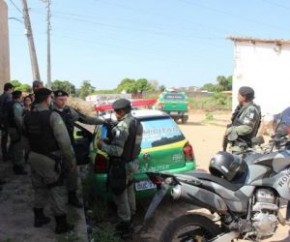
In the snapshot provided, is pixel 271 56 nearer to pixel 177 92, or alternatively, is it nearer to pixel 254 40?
pixel 254 40

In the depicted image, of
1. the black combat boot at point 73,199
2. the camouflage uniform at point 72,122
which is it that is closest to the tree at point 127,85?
the camouflage uniform at point 72,122

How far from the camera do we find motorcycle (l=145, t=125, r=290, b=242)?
4355mm

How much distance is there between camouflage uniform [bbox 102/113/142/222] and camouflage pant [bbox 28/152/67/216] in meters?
0.73

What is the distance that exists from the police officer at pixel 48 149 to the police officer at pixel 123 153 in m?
0.58

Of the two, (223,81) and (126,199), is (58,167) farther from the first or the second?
(223,81)

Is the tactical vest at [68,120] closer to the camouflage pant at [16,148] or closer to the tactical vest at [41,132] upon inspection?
the tactical vest at [41,132]

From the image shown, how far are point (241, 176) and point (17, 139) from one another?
16.2 ft

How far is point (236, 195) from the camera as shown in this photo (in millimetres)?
4445

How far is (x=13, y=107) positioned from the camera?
799 centimetres

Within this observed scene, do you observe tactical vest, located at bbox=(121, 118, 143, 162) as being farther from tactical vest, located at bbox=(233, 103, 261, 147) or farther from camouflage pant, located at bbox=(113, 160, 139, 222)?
tactical vest, located at bbox=(233, 103, 261, 147)

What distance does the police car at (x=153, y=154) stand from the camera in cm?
634

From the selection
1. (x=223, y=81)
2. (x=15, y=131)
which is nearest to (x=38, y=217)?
(x=15, y=131)

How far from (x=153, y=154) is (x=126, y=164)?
41.1 inches

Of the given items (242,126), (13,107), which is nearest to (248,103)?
(242,126)
